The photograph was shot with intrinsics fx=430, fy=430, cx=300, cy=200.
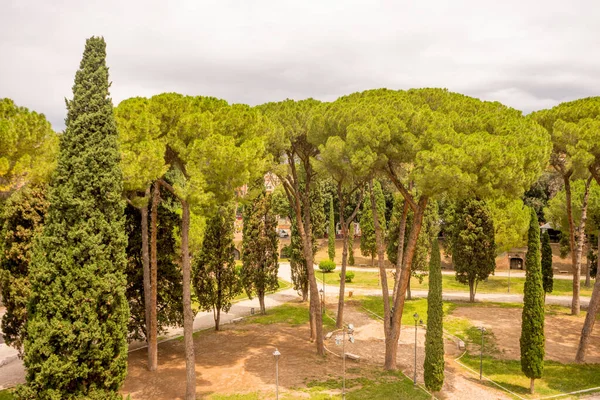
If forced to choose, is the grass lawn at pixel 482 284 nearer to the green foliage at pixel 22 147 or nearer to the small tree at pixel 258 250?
the small tree at pixel 258 250

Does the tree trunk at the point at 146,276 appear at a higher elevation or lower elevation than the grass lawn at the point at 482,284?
higher

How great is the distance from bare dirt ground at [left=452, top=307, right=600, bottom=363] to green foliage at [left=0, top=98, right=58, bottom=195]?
856 inches

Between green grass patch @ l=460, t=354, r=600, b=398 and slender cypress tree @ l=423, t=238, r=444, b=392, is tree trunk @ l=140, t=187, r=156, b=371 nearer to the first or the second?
slender cypress tree @ l=423, t=238, r=444, b=392

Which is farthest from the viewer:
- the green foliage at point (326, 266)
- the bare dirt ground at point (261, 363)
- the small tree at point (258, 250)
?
the green foliage at point (326, 266)

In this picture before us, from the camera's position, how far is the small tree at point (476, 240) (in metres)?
31.4

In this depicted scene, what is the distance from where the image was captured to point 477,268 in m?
31.7

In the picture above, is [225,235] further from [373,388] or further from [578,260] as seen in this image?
[578,260]

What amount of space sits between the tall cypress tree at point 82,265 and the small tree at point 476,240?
83.6 ft

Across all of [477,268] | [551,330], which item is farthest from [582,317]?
[477,268]

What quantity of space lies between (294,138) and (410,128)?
5793 millimetres

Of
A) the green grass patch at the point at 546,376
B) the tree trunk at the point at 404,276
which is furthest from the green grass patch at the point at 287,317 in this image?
the green grass patch at the point at 546,376

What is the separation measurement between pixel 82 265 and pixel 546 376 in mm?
19155

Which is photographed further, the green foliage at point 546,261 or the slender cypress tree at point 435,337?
the green foliage at point 546,261

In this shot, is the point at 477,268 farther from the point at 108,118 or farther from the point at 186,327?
the point at 108,118
